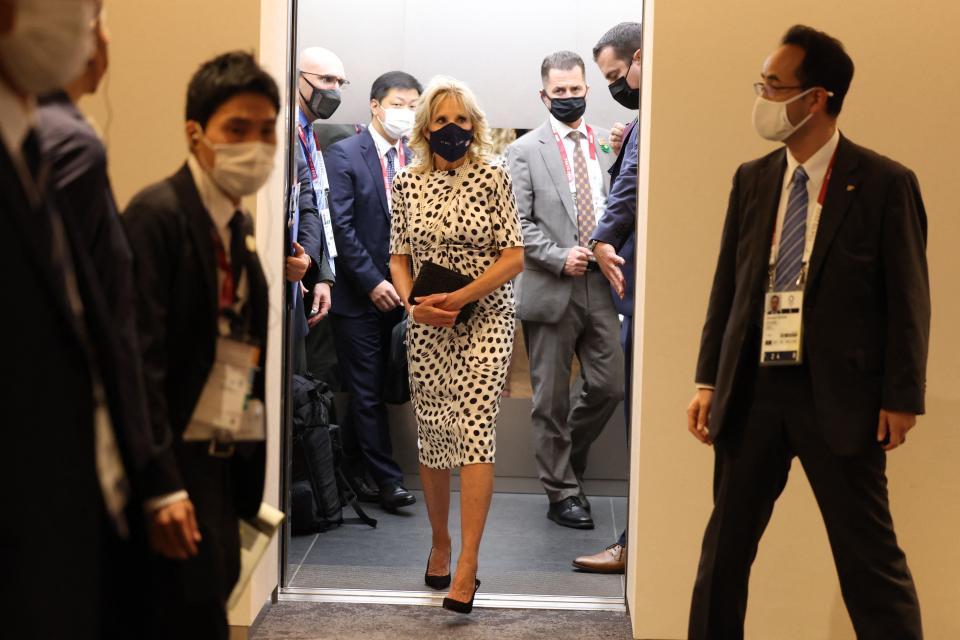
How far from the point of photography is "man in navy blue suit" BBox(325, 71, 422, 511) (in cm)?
575

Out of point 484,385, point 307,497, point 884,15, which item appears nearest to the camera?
point 884,15

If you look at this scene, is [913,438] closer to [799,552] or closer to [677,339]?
[799,552]

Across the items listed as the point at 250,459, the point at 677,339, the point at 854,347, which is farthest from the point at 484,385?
the point at 250,459

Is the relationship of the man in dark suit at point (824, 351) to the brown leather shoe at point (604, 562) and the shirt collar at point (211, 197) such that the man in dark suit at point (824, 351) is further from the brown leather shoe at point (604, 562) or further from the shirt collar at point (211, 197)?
the brown leather shoe at point (604, 562)

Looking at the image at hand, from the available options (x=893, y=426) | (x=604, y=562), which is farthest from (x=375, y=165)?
(x=893, y=426)

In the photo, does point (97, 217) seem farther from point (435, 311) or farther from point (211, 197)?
point (435, 311)

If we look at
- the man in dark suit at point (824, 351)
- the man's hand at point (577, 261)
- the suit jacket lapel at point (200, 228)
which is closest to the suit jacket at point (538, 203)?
the man's hand at point (577, 261)

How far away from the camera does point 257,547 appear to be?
98.7 inches

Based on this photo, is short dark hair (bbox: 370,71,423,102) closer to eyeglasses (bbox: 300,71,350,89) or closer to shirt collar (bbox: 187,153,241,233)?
eyeglasses (bbox: 300,71,350,89)

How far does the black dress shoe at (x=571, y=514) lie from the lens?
561 centimetres

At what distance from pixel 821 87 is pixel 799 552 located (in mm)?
1541

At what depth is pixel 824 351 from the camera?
9.68 ft

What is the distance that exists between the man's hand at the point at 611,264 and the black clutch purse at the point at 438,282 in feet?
3.13

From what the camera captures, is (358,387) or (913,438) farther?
(358,387)
